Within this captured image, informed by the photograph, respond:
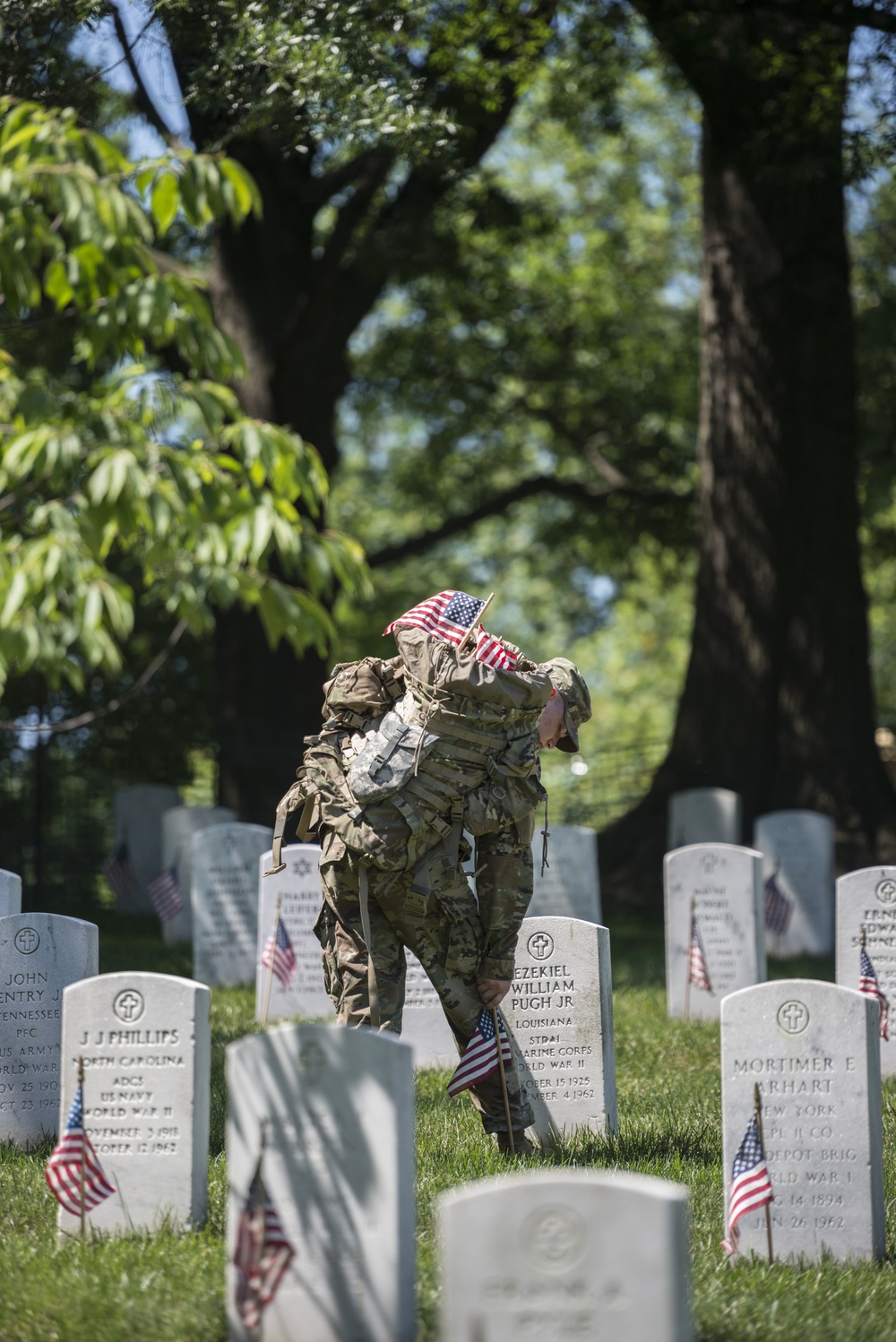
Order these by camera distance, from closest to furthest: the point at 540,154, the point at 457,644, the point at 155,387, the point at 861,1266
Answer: the point at 861,1266 → the point at 457,644 → the point at 155,387 → the point at 540,154

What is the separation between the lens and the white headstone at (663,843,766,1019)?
9.45m

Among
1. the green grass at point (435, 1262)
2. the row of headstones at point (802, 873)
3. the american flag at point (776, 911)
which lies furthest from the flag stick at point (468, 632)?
the row of headstones at point (802, 873)

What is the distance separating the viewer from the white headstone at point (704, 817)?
13.0 meters

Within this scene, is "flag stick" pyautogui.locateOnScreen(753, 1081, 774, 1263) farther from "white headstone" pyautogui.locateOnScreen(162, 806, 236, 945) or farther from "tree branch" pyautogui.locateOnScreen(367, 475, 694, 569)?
"tree branch" pyautogui.locateOnScreen(367, 475, 694, 569)

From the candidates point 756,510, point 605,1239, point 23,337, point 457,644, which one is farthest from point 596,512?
point 605,1239

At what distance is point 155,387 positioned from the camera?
688cm

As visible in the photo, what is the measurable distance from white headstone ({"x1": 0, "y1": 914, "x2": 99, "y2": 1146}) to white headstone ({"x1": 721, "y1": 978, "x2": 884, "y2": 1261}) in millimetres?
2879

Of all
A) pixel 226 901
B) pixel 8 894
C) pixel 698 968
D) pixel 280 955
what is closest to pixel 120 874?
pixel 226 901

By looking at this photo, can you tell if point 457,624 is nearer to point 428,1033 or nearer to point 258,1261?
point 258,1261

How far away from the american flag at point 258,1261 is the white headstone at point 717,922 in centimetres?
582

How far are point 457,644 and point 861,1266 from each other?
252 cm

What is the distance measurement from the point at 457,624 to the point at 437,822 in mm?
746

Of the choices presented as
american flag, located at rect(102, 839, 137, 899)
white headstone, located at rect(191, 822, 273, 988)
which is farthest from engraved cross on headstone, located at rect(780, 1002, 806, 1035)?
american flag, located at rect(102, 839, 137, 899)

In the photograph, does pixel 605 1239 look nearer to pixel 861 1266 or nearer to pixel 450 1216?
pixel 450 1216
